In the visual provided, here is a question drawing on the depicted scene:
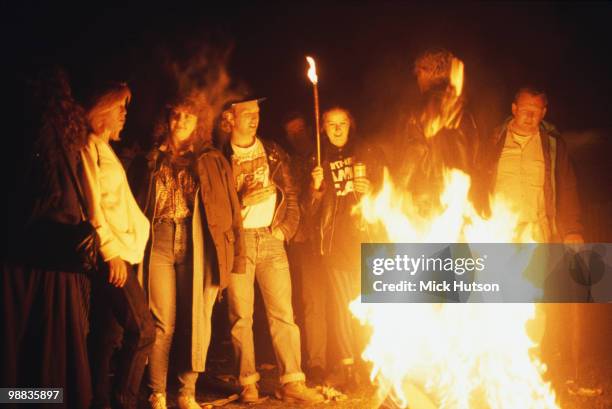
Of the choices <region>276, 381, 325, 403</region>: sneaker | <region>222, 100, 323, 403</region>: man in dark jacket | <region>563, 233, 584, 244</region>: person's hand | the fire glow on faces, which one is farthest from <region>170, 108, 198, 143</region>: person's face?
<region>563, 233, 584, 244</region>: person's hand

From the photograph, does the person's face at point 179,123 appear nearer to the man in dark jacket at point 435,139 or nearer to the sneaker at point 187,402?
the man in dark jacket at point 435,139

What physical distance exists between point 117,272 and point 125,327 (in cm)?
43

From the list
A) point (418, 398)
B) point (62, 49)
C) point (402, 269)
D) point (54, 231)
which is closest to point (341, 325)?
point (402, 269)

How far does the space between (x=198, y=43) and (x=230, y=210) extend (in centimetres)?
279

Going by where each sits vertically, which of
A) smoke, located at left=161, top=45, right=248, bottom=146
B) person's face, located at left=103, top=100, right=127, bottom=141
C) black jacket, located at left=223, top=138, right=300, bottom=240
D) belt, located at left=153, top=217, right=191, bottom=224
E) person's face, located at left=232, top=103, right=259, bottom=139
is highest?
smoke, located at left=161, top=45, right=248, bottom=146

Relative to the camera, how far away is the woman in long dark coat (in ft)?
14.3

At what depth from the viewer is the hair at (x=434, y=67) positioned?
665 cm

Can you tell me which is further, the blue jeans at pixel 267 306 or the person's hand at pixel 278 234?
the person's hand at pixel 278 234

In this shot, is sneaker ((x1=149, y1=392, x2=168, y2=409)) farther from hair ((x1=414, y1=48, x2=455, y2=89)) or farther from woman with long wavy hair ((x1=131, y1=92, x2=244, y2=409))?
hair ((x1=414, y1=48, x2=455, y2=89))

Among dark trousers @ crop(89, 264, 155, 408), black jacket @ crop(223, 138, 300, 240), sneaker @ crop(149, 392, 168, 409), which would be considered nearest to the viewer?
dark trousers @ crop(89, 264, 155, 408)

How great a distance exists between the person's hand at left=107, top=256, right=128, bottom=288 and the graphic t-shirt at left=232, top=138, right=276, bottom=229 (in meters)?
1.54

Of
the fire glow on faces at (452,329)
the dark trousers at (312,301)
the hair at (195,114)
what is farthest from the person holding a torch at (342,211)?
the hair at (195,114)

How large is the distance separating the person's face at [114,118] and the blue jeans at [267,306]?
152cm

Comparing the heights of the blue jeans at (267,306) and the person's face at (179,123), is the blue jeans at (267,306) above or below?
below
